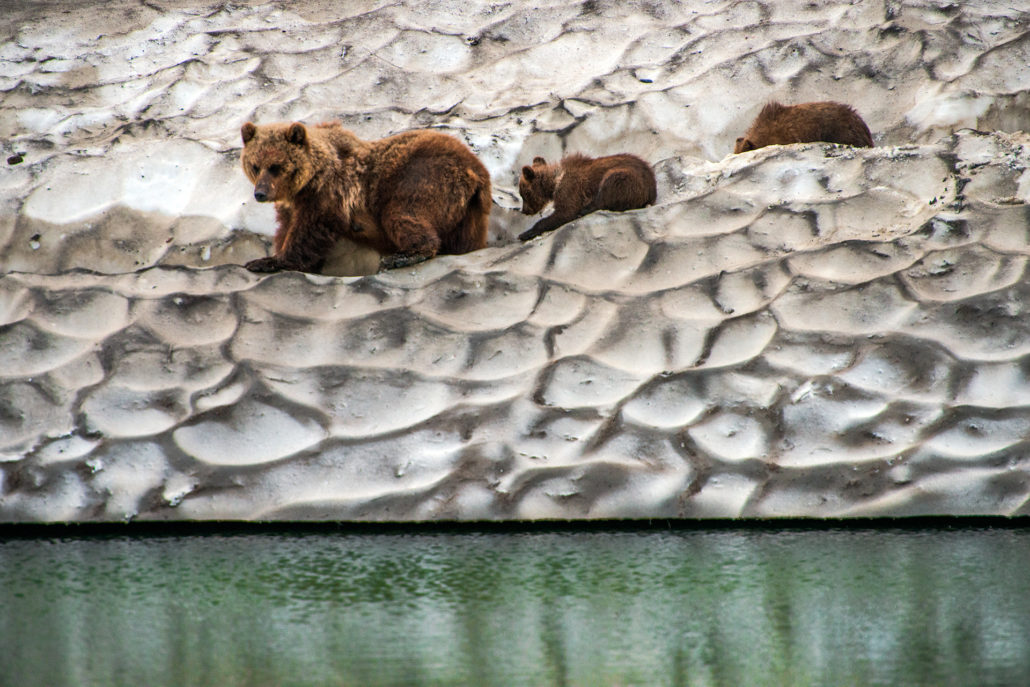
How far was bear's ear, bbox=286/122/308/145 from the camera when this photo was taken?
484 centimetres

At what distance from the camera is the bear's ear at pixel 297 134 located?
4.84 metres

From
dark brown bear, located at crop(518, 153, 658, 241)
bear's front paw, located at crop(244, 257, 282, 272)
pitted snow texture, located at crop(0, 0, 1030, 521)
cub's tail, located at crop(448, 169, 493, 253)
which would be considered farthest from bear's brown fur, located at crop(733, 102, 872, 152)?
bear's front paw, located at crop(244, 257, 282, 272)

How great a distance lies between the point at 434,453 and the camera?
4.08 meters

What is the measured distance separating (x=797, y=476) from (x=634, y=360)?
0.84 metres

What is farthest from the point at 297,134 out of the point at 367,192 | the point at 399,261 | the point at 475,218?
the point at 475,218

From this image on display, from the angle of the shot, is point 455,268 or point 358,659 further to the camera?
point 455,268

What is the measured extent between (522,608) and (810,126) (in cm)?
341

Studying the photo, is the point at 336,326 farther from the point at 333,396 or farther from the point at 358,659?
the point at 358,659

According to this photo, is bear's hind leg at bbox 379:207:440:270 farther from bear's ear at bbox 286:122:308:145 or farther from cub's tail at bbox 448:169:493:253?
bear's ear at bbox 286:122:308:145

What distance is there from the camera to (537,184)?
537 cm

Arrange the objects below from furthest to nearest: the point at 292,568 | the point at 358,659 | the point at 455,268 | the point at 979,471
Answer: the point at 455,268 < the point at 979,471 < the point at 292,568 < the point at 358,659

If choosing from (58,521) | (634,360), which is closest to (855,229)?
(634,360)

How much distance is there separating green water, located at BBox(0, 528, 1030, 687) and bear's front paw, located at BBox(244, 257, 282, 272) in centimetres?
153

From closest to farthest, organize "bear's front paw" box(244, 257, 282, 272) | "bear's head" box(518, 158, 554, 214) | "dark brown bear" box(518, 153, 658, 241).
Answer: "bear's front paw" box(244, 257, 282, 272), "dark brown bear" box(518, 153, 658, 241), "bear's head" box(518, 158, 554, 214)
